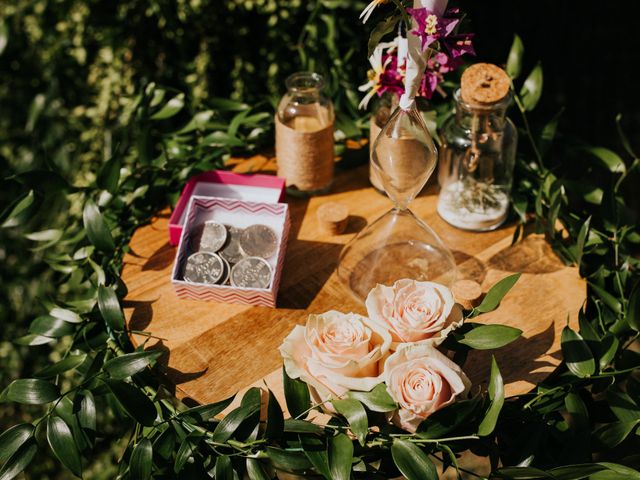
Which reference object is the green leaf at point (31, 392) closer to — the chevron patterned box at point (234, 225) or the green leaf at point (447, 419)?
the chevron patterned box at point (234, 225)

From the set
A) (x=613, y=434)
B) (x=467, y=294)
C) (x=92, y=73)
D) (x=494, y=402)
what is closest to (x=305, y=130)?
(x=467, y=294)

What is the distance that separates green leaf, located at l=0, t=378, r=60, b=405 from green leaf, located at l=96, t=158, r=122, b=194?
44 centimetres

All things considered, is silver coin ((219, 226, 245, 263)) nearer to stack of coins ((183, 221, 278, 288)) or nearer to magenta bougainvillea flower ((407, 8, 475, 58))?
stack of coins ((183, 221, 278, 288))

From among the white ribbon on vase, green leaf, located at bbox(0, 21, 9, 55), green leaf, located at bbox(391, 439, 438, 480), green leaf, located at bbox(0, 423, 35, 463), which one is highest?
the white ribbon on vase

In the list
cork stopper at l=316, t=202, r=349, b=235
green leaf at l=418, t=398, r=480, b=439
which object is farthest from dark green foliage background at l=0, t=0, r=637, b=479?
green leaf at l=418, t=398, r=480, b=439

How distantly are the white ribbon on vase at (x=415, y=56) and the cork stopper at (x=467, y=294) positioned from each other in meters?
0.33

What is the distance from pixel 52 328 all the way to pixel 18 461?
0.27 meters

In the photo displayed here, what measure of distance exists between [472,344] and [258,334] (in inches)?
14.9

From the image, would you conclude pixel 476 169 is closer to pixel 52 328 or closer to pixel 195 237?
pixel 195 237

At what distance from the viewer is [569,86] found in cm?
289

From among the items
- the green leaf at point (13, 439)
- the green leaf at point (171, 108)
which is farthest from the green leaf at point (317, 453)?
the green leaf at point (171, 108)

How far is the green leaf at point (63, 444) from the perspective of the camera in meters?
1.03

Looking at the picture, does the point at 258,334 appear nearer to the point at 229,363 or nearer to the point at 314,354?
the point at 229,363

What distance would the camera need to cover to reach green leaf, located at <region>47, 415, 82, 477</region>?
1026mm
